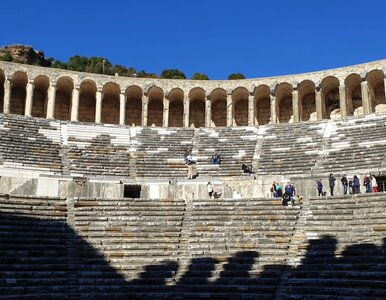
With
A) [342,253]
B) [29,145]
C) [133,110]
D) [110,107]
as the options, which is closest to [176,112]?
[133,110]

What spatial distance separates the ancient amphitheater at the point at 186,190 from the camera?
1120 centimetres

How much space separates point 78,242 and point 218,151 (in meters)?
11.6

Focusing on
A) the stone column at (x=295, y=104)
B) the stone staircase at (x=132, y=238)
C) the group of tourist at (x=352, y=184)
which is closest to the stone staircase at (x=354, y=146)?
the group of tourist at (x=352, y=184)

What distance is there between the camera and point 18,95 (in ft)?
101

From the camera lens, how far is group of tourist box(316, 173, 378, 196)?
1673 cm

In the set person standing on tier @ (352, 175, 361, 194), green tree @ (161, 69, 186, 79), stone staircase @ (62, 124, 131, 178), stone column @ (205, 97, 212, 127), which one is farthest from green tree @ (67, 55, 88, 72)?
person standing on tier @ (352, 175, 361, 194)

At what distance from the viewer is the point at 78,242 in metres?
13.1

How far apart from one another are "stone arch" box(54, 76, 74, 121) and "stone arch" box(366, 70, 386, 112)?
1904 cm

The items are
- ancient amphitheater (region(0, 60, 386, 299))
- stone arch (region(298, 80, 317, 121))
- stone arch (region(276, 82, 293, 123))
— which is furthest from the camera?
stone arch (region(276, 82, 293, 123))

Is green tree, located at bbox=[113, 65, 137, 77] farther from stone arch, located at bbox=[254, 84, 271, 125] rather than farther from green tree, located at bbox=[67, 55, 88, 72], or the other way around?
stone arch, located at bbox=[254, 84, 271, 125]

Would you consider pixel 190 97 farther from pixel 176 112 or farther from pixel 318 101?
pixel 318 101

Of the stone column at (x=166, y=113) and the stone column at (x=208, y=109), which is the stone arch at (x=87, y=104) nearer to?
the stone column at (x=166, y=113)

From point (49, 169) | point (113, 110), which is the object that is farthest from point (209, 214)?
point (113, 110)

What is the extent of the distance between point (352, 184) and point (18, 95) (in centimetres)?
2271
